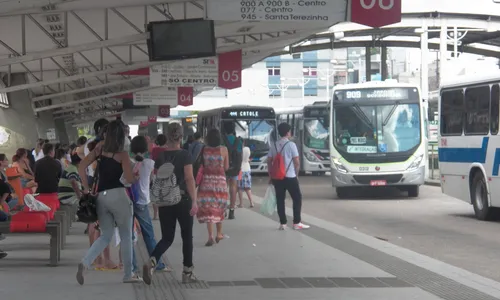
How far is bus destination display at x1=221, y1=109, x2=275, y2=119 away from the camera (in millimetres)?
41281

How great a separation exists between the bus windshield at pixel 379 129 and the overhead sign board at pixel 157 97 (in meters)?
11.0

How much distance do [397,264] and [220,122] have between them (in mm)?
28603

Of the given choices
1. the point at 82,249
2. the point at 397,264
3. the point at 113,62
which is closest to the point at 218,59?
the point at 113,62

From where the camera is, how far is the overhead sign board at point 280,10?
15.5 meters

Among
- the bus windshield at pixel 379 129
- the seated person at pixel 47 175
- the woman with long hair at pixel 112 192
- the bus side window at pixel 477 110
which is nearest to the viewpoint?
the woman with long hair at pixel 112 192

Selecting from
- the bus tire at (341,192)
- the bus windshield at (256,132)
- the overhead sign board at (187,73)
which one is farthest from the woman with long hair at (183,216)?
the bus windshield at (256,132)

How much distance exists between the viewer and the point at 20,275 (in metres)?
11.3

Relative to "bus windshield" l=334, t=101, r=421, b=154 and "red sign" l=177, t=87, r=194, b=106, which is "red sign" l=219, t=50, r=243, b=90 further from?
"red sign" l=177, t=87, r=194, b=106

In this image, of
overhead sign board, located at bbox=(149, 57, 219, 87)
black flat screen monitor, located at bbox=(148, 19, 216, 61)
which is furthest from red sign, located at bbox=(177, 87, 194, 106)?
black flat screen monitor, located at bbox=(148, 19, 216, 61)

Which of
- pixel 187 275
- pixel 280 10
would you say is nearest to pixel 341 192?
pixel 280 10

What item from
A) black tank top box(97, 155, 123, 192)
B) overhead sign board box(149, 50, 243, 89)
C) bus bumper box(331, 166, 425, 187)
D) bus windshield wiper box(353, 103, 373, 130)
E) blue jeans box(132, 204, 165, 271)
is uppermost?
overhead sign board box(149, 50, 243, 89)

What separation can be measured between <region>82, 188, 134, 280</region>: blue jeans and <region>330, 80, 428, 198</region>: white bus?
16.5m

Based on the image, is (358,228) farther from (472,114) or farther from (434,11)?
(434,11)

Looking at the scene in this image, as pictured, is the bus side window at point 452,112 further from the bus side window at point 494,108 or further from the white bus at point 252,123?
the white bus at point 252,123
